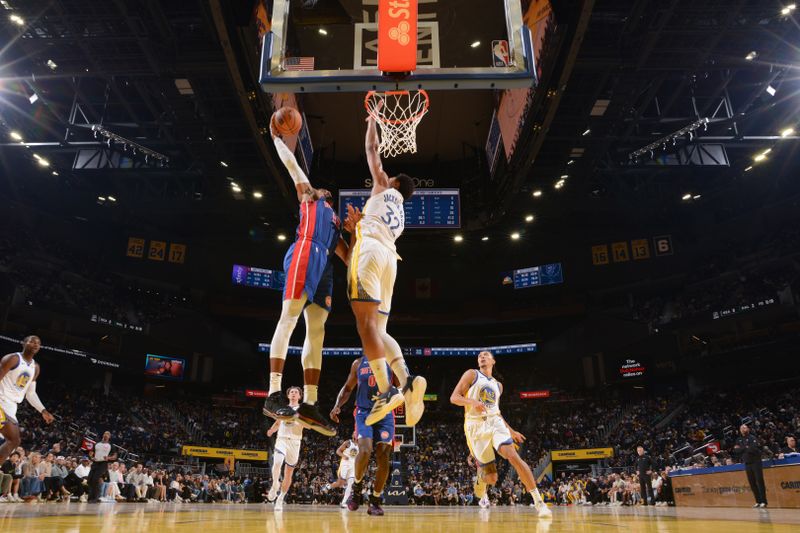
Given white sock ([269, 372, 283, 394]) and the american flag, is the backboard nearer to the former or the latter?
the american flag

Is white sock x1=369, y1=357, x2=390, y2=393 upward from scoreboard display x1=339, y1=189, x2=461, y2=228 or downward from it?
downward

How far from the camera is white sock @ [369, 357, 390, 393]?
14.4 feet

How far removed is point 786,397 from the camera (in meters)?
21.0

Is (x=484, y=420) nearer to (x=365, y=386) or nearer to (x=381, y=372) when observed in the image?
(x=365, y=386)

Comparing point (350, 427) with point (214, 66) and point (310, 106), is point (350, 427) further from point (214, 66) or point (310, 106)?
point (214, 66)

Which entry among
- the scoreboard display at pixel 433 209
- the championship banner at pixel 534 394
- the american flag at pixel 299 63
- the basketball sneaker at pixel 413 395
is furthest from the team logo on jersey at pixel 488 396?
the championship banner at pixel 534 394

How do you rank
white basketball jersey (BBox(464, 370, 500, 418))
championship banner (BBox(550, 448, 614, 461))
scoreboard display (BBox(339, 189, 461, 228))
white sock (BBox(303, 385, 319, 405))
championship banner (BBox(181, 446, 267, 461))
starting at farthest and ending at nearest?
championship banner (BBox(550, 448, 614, 461)), championship banner (BBox(181, 446, 267, 461)), scoreboard display (BBox(339, 189, 461, 228)), white basketball jersey (BBox(464, 370, 500, 418)), white sock (BBox(303, 385, 319, 405))

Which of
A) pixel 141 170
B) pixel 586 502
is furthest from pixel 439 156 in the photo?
pixel 586 502

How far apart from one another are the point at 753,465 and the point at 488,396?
6.02 metres

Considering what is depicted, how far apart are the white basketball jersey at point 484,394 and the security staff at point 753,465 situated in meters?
5.54

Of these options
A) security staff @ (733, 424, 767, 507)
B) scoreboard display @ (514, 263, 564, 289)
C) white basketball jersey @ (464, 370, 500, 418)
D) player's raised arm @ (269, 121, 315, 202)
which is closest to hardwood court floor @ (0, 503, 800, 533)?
white basketball jersey @ (464, 370, 500, 418)

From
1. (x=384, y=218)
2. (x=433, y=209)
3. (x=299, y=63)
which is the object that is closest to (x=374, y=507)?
(x=384, y=218)

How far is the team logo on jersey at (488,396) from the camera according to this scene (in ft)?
25.3

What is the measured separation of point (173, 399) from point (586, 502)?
21.5 meters
